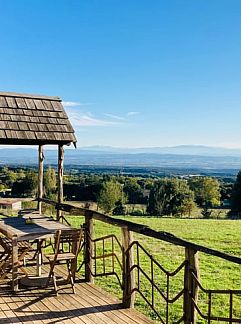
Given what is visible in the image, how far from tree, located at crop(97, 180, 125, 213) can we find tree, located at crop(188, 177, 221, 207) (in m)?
8.93

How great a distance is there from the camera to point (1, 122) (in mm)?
7156

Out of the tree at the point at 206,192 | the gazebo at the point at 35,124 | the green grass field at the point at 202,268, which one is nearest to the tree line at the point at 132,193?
the tree at the point at 206,192

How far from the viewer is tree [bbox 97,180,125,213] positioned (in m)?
39.5

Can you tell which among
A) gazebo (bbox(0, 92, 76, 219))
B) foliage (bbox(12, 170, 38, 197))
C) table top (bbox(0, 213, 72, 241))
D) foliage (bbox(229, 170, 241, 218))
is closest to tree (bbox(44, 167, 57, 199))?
foliage (bbox(12, 170, 38, 197))

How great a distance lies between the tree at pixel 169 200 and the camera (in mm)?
37406

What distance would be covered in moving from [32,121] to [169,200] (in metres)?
32.5

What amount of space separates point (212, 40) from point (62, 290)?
60.9 ft

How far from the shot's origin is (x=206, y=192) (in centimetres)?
4609

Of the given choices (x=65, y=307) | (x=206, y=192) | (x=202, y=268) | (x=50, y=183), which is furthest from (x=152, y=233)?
(x=206, y=192)

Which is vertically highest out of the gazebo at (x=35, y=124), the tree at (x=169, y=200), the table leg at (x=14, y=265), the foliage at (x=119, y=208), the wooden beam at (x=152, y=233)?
the gazebo at (x=35, y=124)

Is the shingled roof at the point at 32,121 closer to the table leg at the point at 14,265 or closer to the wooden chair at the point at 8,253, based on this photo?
the wooden chair at the point at 8,253

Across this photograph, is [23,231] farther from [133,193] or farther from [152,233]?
[133,193]

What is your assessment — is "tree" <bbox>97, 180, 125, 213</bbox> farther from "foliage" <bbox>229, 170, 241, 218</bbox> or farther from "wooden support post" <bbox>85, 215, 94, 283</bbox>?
"wooden support post" <bbox>85, 215, 94, 283</bbox>

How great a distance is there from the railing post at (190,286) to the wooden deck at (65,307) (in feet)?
2.31
